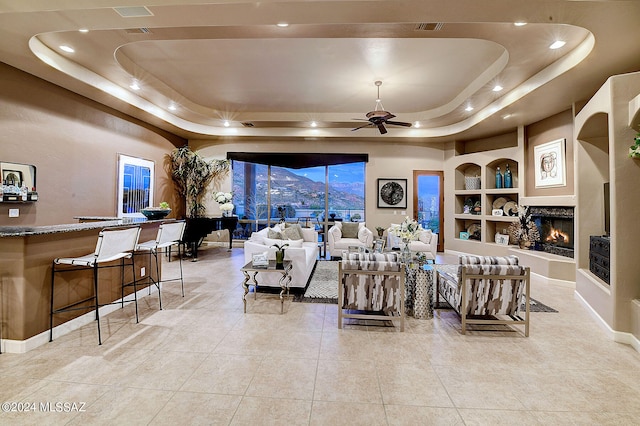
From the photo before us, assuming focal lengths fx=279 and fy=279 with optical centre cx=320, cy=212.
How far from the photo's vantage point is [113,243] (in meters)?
2.85

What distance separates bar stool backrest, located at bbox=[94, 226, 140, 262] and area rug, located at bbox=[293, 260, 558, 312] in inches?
87.5

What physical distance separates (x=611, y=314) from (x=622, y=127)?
2.02 metres

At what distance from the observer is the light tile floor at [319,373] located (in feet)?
6.13

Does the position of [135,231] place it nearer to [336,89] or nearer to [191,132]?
[336,89]

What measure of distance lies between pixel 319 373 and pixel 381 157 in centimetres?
689

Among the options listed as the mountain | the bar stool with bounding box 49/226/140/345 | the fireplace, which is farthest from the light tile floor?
the mountain

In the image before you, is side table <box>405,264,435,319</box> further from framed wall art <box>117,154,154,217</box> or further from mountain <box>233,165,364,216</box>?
framed wall art <box>117,154,154,217</box>

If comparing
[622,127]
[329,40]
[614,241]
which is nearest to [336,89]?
[329,40]

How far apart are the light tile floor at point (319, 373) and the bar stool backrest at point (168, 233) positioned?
92 centimetres

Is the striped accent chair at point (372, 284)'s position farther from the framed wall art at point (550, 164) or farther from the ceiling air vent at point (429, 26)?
the framed wall art at point (550, 164)

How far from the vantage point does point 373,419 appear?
1.82 m

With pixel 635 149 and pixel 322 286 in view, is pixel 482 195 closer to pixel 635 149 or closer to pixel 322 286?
pixel 635 149

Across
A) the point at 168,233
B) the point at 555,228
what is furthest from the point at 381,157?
the point at 168,233

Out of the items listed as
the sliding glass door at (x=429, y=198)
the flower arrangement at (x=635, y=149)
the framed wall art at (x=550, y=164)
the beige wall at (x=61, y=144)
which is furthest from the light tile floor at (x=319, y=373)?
the sliding glass door at (x=429, y=198)
